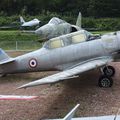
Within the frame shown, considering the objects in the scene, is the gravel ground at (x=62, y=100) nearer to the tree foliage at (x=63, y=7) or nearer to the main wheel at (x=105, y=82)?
the main wheel at (x=105, y=82)

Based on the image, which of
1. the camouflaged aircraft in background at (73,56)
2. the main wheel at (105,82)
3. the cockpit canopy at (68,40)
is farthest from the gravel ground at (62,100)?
the cockpit canopy at (68,40)

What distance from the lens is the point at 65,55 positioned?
14367 mm

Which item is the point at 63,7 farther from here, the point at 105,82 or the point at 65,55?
the point at 105,82

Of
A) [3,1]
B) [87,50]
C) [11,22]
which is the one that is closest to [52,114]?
[87,50]

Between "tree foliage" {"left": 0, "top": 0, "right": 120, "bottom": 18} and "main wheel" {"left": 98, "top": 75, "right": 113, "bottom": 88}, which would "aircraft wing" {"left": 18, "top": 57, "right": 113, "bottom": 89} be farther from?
"tree foliage" {"left": 0, "top": 0, "right": 120, "bottom": 18}

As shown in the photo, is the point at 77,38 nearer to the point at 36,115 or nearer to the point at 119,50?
the point at 119,50

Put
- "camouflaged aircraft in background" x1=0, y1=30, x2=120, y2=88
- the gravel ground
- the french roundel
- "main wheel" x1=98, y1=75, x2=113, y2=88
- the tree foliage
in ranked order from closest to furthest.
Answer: the gravel ground, "main wheel" x1=98, y1=75, x2=113, y2=88, "camouflaged aircraft in background" x1=0, y1=30, x2=120, y2=88, the french roundel, the tree foliage

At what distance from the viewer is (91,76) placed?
1524cm

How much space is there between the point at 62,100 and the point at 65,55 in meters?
2.89

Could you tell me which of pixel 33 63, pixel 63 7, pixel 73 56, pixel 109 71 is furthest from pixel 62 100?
pixel 63 7

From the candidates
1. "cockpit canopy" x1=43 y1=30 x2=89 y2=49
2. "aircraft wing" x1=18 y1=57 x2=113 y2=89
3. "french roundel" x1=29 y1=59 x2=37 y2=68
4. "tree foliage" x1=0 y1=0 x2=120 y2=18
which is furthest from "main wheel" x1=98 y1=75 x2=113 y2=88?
"tree foliage" x1=0 y1=0 x2=120 y2=18

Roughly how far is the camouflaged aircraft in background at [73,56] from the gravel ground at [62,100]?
493 millimetres

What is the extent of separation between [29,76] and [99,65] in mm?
3557

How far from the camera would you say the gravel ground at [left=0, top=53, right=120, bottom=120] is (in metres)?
10.5
